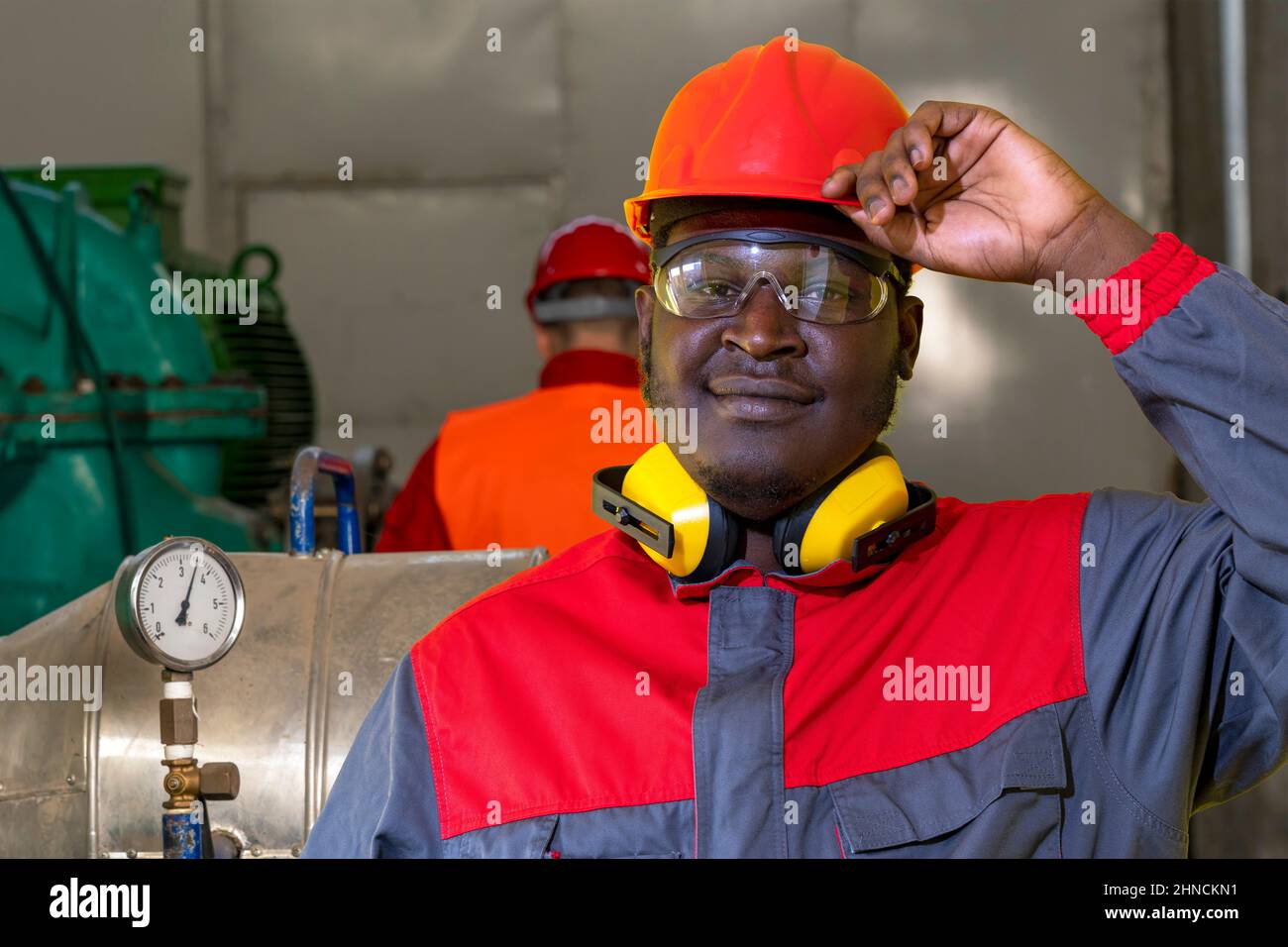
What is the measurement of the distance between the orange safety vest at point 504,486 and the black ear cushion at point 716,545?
51.3 inches

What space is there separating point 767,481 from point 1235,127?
11.8 ft

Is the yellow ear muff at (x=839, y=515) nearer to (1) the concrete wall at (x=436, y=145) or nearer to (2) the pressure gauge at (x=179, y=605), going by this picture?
(2) the pressure gauge at (x=179, y=605)

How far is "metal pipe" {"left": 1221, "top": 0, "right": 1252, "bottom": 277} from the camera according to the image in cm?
431

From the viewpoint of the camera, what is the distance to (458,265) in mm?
5379

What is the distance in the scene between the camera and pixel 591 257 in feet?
10.1

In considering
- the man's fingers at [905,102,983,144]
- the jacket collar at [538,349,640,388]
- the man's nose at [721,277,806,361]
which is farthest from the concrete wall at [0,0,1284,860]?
the man's fingers at [905,102,983,144]

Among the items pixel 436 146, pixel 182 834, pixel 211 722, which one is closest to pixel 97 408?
pixel 211 722

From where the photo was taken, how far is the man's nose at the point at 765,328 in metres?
1.37

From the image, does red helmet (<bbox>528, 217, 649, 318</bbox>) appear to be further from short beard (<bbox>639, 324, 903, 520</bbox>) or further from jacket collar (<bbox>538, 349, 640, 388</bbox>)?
short beard (<bbox>639, 324, 903, 520</bbox>)

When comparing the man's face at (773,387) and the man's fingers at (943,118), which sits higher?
the man's fingers at (943,118)

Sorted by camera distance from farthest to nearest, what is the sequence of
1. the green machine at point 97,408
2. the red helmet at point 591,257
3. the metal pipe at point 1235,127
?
the metal pipe at point 1235,127 → the red helmet at point 591,257 → the green machine at point 97,408

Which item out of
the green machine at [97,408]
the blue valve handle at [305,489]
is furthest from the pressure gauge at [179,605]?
the green machine at [97,408]

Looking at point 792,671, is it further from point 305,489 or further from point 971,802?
point 305,489

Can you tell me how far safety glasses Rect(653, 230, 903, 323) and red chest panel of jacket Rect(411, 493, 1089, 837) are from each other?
0.25m
